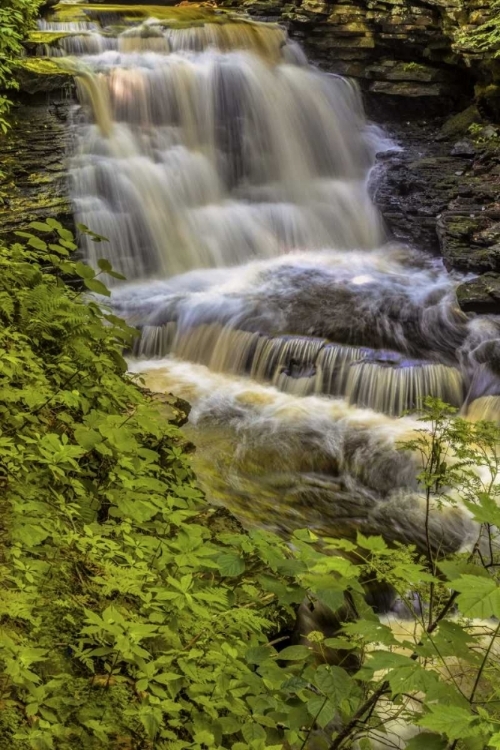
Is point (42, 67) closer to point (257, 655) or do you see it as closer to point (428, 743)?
point (257, 655)

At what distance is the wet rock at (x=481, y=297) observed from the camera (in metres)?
7.87

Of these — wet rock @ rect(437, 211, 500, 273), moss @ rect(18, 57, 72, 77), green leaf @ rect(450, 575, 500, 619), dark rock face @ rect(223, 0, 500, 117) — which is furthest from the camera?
dark rock face @ rect(223, 0, 500, 117)

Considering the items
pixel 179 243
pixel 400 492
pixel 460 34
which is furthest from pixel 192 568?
pixel 460 34

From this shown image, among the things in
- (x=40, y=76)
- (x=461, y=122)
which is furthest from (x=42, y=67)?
(x=461, y=122)

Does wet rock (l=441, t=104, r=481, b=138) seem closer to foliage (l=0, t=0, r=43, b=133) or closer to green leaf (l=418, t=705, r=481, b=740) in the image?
foliage (l=0, t=0, r=43, b=133)

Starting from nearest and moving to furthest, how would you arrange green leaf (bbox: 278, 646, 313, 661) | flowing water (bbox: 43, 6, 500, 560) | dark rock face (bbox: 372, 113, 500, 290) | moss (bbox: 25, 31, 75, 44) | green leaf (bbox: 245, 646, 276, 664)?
1. green leaf (bbox: 278, 646, 313, 661)
2. green leaf (bbox: 245, 646, 276, 664)
3. flowing water (bbox: 43, 6, 500, 560)
4. dark rock face (bbox: 372, 113, 500, 290)
5. moss (bbox: 25, 31, 75, 44)

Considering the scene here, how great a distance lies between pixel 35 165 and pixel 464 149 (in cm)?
765

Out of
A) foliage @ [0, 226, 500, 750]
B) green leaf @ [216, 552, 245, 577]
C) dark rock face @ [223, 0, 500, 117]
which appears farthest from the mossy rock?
green leaf @ [216, 552, 245, 577]

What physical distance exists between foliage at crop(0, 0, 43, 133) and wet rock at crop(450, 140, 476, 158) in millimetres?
7618

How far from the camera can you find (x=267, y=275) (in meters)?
9.55

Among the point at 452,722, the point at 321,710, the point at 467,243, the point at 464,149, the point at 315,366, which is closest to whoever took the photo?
the point at 452,722

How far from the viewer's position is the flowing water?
5754mm

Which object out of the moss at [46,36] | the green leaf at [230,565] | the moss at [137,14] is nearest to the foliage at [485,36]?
the moss at [137,14]

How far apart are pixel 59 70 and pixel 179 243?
333cm
